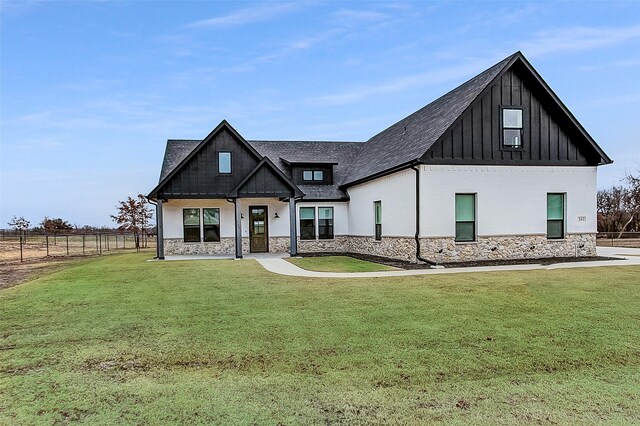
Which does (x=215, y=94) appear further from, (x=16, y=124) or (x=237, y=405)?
(x=237, y=405)

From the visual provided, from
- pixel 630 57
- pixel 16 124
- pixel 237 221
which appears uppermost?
pixel 630 57

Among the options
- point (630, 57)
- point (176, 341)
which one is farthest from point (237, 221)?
point (630, 57)

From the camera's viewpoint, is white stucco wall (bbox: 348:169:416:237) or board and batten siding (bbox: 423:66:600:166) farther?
white stucco wall (bbox: 348:169:416:237)

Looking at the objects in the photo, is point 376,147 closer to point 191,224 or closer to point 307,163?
point 307,163

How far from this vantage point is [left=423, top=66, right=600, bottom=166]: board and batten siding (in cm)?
1595

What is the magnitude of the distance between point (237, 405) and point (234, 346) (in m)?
1.93

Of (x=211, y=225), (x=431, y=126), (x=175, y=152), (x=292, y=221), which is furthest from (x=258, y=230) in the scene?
(x=431, y=126)

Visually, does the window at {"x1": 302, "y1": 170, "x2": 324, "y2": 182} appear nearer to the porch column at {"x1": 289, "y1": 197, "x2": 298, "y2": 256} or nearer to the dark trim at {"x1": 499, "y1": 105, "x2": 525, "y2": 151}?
the porch column at {"x1": 289, "y1": 197, "x2": 298, "y2": 256}

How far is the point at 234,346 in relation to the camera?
5.87 metres

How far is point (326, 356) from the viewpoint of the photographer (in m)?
5.39

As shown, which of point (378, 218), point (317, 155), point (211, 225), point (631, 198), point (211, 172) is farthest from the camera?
point (631, 198)

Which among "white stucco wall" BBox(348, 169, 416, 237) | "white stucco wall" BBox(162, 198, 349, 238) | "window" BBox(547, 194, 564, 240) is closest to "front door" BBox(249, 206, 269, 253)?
"white stucco wall" BBox(162, 198, 349, 238)

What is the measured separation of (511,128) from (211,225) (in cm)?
1448

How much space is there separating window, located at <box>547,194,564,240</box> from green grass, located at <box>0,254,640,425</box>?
25.2 feet
